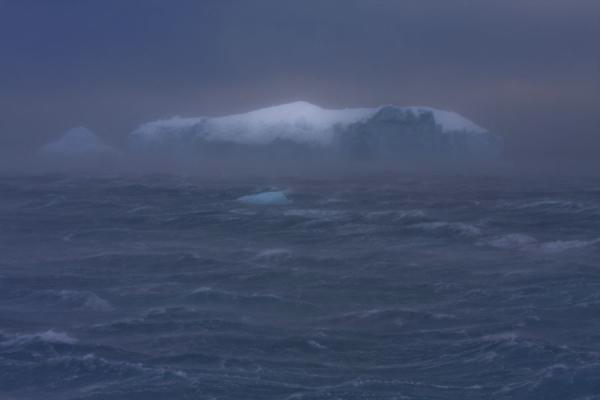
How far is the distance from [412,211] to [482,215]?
421 centimetres

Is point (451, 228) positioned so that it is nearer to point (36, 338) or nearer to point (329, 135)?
point (36, 338)

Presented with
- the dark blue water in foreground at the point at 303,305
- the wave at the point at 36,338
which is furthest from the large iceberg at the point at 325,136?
the wave at the point at 36,338

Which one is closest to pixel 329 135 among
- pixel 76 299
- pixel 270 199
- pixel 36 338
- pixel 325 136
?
pixel 325 136

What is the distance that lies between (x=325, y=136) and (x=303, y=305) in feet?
277

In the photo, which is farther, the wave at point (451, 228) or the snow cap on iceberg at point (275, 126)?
the snow cap on iceberg at point (275, 126)

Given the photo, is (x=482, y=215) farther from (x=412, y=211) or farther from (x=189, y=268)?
(x=189, y=268)

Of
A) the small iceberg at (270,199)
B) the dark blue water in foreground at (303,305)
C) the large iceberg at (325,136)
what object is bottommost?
the dark blue water in foreground at (303,305)

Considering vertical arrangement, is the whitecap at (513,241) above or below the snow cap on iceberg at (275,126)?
below

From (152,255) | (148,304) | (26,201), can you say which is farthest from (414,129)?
(148,304)

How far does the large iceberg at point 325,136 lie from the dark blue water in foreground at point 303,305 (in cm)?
5319

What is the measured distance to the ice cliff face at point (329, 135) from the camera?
9575 centimetres

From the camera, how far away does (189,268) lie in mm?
27406

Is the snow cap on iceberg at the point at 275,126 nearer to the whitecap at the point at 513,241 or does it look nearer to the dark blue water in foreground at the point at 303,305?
the dark blue water in foreground at the point at 303,305

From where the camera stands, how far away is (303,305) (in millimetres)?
21359
